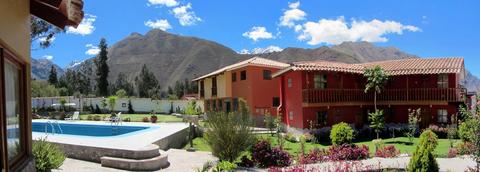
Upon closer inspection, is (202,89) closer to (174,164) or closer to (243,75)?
(243,75)

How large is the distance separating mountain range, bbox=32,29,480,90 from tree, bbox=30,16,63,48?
87.4 m

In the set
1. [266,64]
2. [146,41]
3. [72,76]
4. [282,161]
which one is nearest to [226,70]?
[266,64]

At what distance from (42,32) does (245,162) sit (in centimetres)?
1702

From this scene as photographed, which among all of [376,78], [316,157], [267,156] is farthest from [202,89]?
[267,156]

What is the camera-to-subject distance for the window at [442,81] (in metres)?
27.2

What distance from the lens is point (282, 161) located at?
1352cm

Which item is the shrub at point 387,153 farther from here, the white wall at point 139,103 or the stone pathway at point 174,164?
the white wall at point 139,103

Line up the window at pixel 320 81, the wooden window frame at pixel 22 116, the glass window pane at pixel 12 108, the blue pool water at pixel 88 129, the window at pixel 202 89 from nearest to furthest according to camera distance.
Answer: the glass window pane at pixel 12 108 < the wooden window frame at pixel 22 116 < the window at pixel 320 81 < the blue pool water at pixel 88 129 < the window at pixel 202 89

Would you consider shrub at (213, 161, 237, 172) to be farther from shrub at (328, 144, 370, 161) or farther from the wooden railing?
the wooden railing

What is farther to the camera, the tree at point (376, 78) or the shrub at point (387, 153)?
the tree at point (376, 78)

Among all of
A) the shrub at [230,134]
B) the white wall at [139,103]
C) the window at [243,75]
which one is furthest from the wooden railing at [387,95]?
the white wall at [139,103]

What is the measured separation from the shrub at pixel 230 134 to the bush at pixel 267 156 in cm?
29

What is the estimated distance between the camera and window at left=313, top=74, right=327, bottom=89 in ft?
87.1

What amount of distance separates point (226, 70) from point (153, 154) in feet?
76.6
